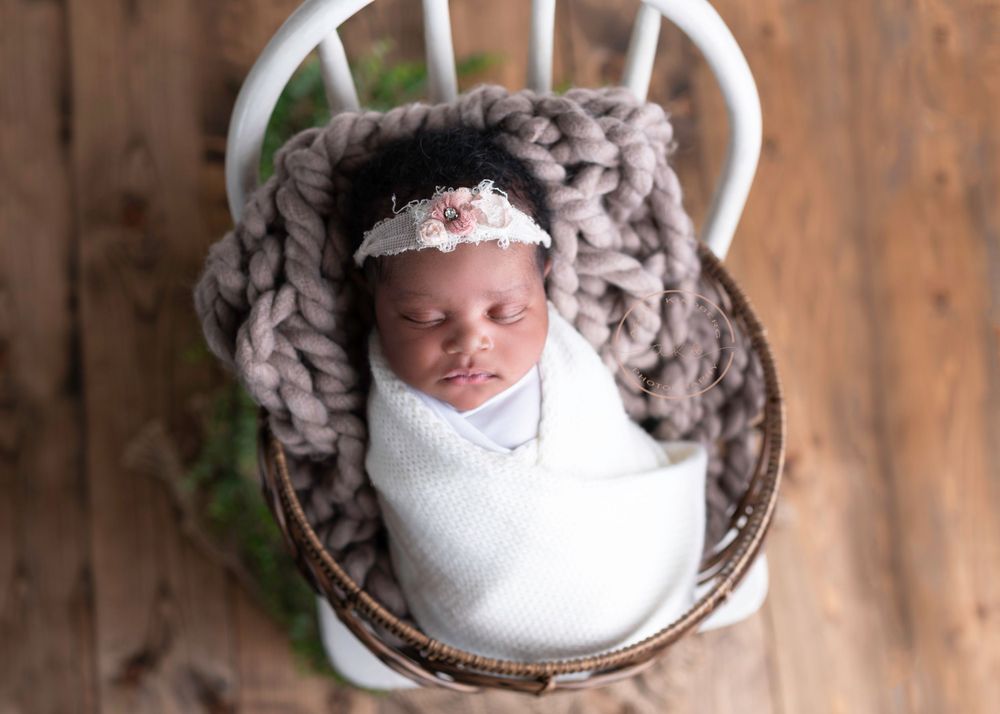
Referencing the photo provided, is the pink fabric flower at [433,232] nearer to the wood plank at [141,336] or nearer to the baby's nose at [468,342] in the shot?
the baby's nose at [468,342]

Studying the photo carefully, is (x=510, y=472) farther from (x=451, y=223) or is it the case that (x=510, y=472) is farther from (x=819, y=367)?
(x=819, y=367)

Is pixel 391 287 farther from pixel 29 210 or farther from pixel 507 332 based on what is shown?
pixel 29 210

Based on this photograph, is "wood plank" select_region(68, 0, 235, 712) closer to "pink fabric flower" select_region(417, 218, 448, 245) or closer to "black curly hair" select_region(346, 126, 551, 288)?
"black curly hair" select_region(346, 126, 551, 288)

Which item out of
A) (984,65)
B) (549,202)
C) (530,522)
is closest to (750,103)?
(549,202)

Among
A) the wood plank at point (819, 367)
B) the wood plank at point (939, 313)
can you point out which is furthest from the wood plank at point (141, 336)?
the wood plank at point (939, 313)

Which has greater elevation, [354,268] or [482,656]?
[354,268]

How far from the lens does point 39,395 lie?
4.82 ft

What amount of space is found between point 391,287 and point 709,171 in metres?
0.80

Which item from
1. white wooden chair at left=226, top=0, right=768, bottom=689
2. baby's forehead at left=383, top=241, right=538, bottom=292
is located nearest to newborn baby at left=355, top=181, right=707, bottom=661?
baby's forehead at left=383, top=241, right=538, bottom=292

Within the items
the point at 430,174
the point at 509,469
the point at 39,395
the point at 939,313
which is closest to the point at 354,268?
the point at 430,174

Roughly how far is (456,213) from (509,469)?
0.92 ft

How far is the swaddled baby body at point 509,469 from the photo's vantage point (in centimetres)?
96

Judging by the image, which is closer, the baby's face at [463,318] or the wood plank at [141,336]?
the baby's face at [463,318]

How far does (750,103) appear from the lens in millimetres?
974
